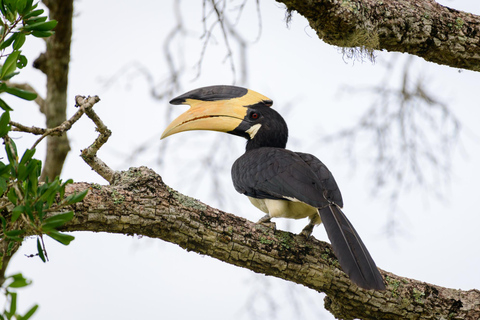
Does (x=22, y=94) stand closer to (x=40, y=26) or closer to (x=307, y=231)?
(x=40, y=26)

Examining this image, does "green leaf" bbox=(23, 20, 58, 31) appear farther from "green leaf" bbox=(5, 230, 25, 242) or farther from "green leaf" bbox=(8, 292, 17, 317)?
"green leaf" bbox=(8, 292, 17, 317)

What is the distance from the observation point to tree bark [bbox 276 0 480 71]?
2.81 m

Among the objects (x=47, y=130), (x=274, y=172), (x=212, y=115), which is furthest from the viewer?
(x=212, y=115)

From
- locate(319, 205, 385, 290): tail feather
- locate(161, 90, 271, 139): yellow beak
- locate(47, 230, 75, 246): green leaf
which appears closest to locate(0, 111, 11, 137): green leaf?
locate(47, 230, 75, 246): green leaf

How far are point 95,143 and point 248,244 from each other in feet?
2.53

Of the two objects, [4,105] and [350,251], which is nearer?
[4,105]

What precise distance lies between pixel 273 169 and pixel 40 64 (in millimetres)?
1910

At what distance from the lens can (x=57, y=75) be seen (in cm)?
400

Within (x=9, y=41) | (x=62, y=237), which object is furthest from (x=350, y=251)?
(x=9, y=41)

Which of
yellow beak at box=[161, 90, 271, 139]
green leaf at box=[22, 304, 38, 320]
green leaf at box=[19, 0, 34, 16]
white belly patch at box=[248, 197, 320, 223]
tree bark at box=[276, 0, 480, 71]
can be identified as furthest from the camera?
yellow beak at box=[161, 90, 271, 139]

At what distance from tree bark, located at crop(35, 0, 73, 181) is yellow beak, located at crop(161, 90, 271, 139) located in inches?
32.4

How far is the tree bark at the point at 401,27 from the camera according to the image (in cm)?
281

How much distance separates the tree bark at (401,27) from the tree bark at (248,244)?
1004mm

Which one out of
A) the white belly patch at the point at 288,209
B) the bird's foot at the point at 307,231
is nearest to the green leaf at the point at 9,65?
the bird's foot at the point at 307,231
